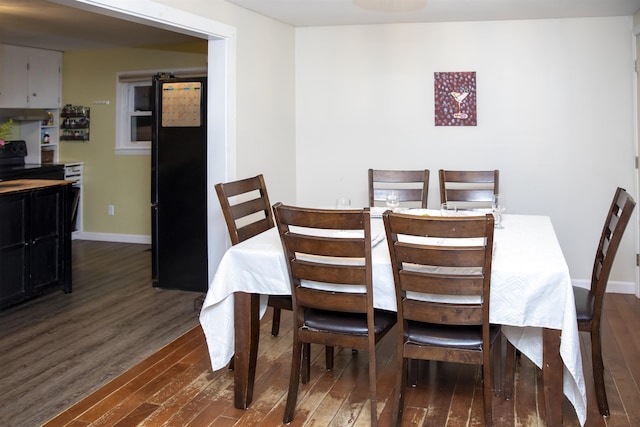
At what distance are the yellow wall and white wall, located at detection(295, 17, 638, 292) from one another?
2.47m

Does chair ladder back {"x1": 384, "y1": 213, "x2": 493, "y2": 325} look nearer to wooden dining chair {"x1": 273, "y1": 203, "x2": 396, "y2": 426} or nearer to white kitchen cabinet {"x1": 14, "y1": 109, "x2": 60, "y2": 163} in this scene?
wooden dining chair {"x1": 273, "y1": 203, "x2": 396, "y2": 426}

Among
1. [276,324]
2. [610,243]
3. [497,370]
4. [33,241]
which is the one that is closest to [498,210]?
[610,243]

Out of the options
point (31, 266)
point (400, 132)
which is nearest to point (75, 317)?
point (31, 266)

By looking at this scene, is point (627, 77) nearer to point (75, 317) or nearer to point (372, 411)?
point (372, 411)

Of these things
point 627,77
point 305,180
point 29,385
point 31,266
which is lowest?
point 29,385

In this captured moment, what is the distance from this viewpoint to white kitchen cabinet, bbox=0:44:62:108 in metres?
6.25

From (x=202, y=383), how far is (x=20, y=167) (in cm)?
440

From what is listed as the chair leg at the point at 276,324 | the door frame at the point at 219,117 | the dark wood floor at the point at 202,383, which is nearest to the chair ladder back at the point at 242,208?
the chair leg at the point at 276,324

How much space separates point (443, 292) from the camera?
218cm

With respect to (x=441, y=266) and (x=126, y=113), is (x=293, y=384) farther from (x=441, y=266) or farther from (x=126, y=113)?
(x=126, y=113)

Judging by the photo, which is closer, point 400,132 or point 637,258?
point 637,258

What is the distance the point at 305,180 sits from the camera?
518 centimetres

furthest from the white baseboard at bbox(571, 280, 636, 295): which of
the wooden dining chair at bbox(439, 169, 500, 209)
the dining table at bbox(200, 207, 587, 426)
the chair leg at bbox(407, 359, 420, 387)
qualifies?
the chair leg at bbox(407, 359, 420, 387)

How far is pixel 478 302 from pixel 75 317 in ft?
9.76
